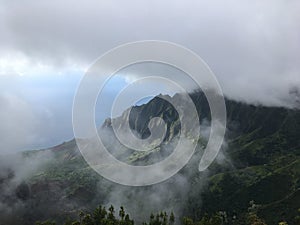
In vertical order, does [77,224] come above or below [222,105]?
below

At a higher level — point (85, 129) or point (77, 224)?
point (85, 129)

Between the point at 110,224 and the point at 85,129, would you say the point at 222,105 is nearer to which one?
the point at 85,129

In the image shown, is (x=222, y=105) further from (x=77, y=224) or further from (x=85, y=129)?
(x=77, y=224)

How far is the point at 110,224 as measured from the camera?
655 ft

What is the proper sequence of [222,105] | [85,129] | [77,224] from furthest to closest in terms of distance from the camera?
[77,224]
[222,105]
[85,129]

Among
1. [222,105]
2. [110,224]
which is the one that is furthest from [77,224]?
[222,105]

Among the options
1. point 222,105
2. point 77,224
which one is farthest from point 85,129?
point 77,224

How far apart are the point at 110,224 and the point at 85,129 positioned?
147290 millimetres

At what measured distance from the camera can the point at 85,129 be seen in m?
62.6

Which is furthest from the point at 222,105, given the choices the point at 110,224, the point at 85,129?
the point at 110,224

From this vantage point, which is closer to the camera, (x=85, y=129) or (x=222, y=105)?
(x=85, y=129)

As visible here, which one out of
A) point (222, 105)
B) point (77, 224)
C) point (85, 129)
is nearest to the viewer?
point (85, 129)

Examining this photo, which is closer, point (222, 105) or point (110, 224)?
point (222, 105)

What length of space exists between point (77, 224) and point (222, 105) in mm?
143066
